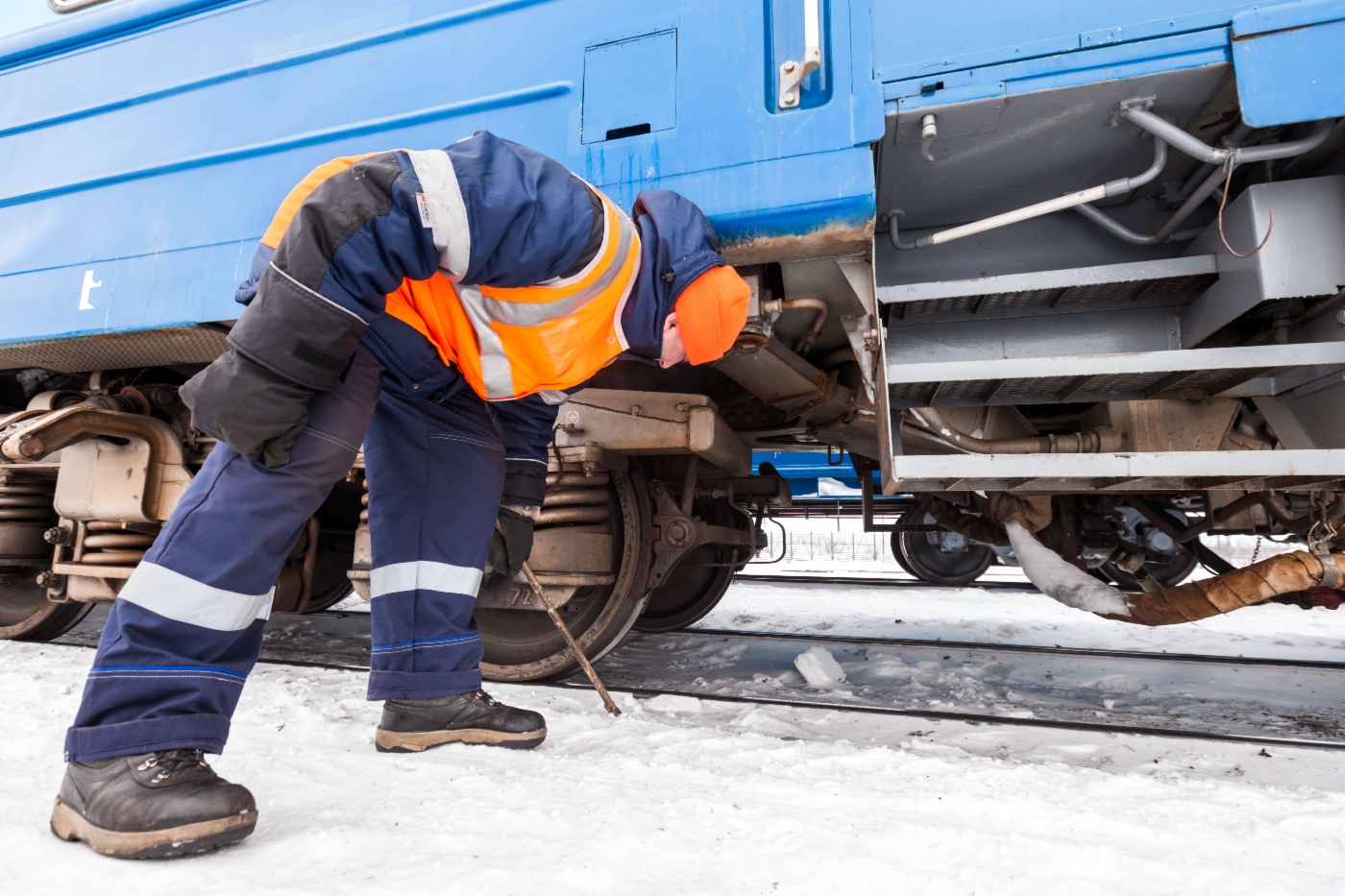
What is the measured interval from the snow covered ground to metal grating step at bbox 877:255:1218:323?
1215 mm

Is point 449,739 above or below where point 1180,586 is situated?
below

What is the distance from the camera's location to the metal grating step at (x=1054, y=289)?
1.83 metres

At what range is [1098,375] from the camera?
1824 millimetres

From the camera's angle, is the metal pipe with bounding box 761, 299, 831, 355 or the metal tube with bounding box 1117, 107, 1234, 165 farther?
the metal pipe with bounding box 761, 299, 831, 355

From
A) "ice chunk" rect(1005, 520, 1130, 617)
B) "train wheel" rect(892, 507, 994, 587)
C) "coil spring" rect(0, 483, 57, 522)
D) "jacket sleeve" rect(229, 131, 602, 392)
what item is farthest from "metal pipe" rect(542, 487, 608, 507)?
"train wheel" rect(892, 507, 994, 587)

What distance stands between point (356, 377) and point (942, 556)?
5746 millimetres

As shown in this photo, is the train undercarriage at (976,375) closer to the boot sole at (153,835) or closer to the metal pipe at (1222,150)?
the metal pipe at (1222,150)

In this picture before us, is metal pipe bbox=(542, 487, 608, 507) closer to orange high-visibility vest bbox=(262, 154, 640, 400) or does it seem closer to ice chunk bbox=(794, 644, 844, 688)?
orange high-visibility vest bbox=(262, 154, 640, 400)

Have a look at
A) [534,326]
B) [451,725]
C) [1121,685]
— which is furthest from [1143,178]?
[1121,685]

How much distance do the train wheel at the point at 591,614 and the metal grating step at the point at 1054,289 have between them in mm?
1271

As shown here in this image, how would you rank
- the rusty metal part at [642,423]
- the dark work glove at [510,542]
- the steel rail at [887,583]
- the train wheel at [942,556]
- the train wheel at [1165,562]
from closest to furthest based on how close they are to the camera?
1. the dark work glove at [510,542]
2. the rusty metal part at [642,423]
3. the train wheel at [1165,562]
4. the train wheel at [942,556]
5. the steel rail at [887,583]

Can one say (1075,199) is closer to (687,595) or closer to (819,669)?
(819,669)

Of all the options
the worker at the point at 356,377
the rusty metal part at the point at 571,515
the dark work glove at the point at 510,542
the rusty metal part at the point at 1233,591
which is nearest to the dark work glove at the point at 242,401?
the worker at the point at 356,377

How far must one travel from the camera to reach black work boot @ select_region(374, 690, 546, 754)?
166 cm
